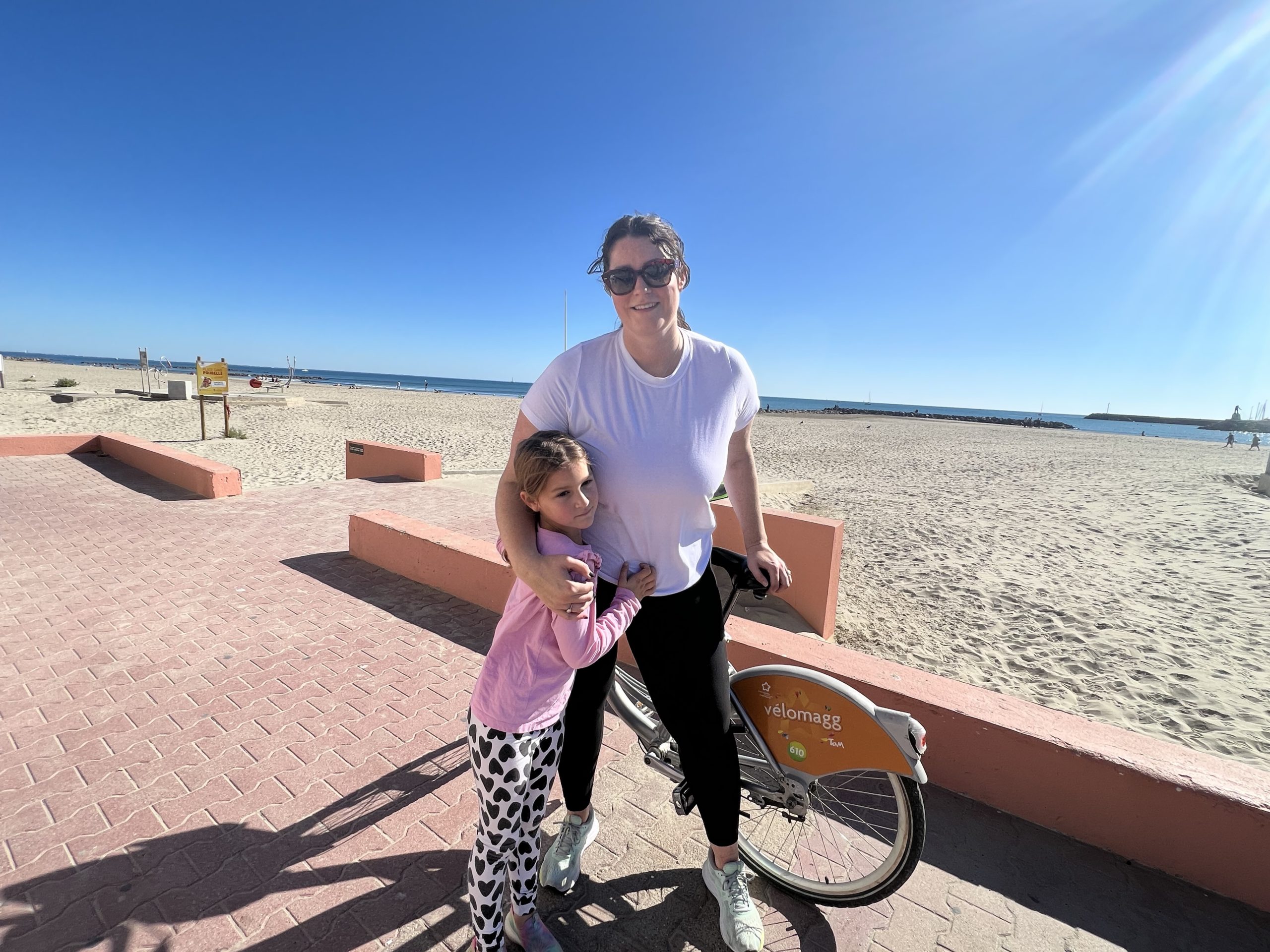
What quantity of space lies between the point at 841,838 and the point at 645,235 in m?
2.27

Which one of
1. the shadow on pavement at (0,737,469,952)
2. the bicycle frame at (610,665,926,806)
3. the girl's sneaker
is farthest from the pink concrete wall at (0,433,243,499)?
the bicycle frame at (610,665,926,806)

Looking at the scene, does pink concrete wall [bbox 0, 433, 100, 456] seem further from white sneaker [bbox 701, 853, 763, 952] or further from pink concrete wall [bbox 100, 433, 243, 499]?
white sneaker [bbox 701, 853, 763, 952]

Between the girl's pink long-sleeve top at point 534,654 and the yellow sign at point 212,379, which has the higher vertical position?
the yellow sign at point 212,379

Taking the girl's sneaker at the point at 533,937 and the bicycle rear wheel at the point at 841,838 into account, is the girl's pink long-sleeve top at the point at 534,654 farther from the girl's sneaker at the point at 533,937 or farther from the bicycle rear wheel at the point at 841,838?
the bicycle rear wheel at the point at 841,838

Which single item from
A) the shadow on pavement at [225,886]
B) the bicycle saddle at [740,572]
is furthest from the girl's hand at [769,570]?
the shadow on pavement at [225,886]

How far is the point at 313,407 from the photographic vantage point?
26484 mm

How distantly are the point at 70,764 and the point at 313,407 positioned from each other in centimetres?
2727

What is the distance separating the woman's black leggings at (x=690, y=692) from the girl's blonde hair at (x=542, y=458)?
475 mm

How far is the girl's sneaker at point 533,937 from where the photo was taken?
5.54ft

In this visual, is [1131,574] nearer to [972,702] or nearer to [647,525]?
[972,702]

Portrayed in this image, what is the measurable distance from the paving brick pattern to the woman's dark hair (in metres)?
2.04

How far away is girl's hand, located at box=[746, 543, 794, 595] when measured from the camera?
1.90 meters

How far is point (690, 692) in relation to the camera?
1667 mm

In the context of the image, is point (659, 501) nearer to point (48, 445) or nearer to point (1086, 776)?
point (1086, 776)
